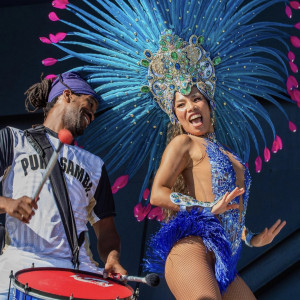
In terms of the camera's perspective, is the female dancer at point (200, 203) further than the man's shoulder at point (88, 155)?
No

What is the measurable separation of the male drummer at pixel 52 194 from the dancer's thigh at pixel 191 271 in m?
0.23

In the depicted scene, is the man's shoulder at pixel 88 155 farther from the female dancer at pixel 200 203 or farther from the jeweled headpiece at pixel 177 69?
the jeweled headpiece at pixel 177 69

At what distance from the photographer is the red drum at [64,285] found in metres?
2.57

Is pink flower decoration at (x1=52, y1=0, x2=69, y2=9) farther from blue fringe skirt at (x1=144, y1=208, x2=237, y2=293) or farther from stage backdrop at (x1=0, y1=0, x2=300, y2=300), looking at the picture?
stage backdrop at (x1=0, y1=0, x2=300, y2=300)

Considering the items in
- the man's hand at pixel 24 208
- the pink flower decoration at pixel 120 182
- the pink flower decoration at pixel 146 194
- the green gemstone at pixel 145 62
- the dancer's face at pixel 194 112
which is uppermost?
the green gemstone at pixel 145 62

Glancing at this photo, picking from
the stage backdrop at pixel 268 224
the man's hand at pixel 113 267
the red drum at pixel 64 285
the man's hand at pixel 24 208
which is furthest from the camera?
the stage backdrop at pixel 268 224

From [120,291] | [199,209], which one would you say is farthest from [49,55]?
[120,291]

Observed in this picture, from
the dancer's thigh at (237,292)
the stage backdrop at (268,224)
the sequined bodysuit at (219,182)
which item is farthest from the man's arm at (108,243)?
the stage backdrop at (268,224)

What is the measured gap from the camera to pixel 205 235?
10.6 ft

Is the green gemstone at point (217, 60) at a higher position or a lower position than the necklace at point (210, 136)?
higher

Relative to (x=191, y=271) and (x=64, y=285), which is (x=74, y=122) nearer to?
(x=191, y=271)

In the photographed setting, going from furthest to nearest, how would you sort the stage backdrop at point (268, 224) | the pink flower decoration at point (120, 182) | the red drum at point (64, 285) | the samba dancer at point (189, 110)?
the stage backdrop at point (268, 224)
the pink flower decoration at point (120, 182)
the samba dancer at point (189, 110)
the red drum at point (64, 285)

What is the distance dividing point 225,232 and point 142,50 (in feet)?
3.51

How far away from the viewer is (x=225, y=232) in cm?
331
